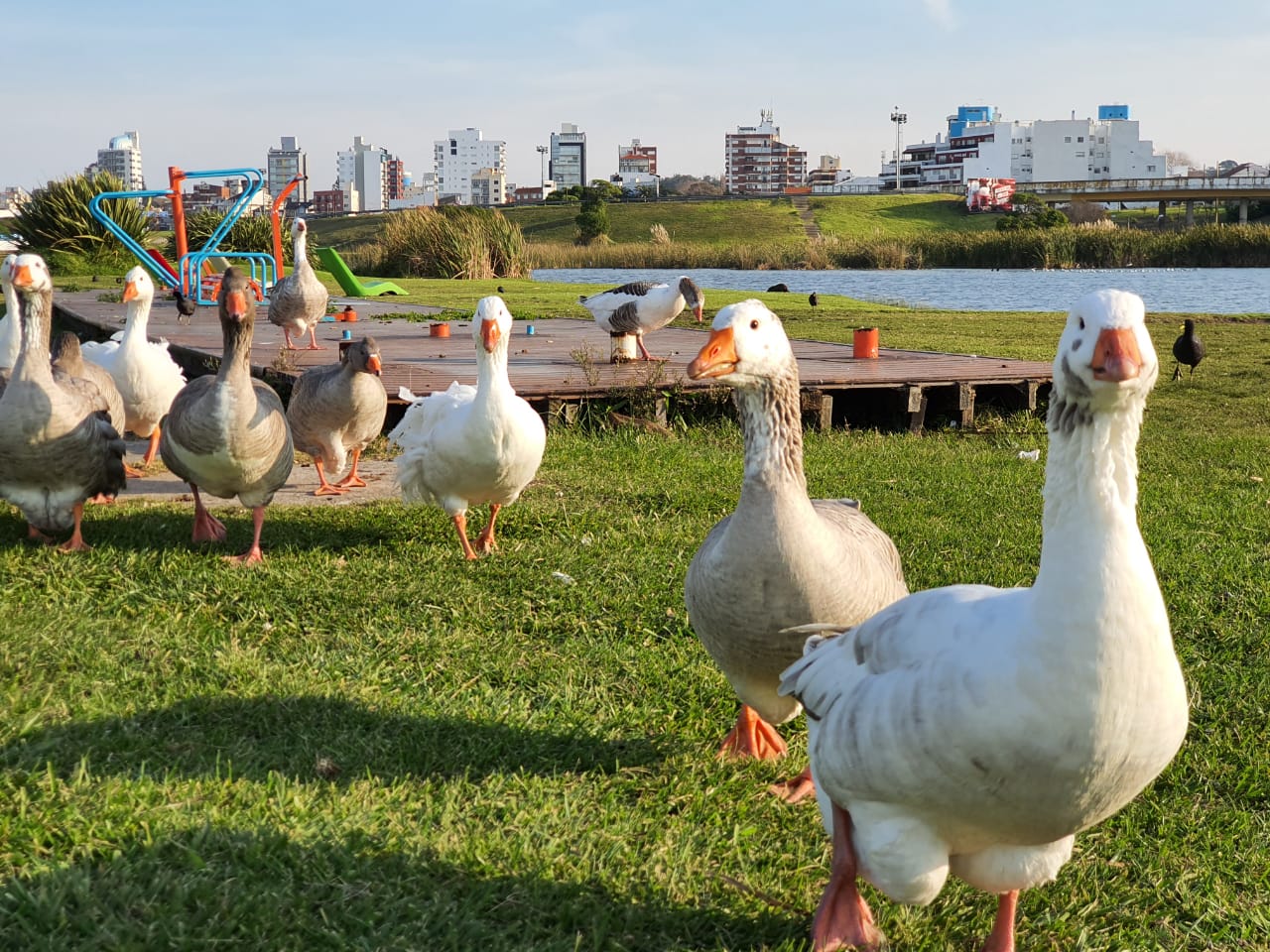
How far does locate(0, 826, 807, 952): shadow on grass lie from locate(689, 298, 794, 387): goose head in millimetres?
1641

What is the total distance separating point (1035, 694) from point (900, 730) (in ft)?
1.08

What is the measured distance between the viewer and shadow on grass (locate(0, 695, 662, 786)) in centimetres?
376

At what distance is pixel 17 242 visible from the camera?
30.6 metres

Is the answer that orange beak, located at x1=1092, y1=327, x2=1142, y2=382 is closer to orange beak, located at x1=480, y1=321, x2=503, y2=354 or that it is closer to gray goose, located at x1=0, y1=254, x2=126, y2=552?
orange beak, located at x1=480, y1=321, x2=503, y2=354

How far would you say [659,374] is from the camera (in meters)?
10.1

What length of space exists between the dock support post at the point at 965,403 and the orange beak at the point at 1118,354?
8.48m

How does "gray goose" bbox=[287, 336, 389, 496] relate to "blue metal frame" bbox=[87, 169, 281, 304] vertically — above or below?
below

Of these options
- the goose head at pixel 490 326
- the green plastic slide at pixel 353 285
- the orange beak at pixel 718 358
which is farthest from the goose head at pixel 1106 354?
the green plastic slide at pixel 353 285

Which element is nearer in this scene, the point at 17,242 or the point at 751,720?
the point at 751,720

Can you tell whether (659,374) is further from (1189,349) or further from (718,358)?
(1189,349)

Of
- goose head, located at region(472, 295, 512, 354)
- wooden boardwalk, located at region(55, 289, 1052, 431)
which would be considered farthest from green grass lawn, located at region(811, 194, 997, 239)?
goose head, located at region(472, 295, 512, 354)

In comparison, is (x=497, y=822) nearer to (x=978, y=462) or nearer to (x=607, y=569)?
(x=607, y=569)

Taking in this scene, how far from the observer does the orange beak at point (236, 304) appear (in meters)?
6.41

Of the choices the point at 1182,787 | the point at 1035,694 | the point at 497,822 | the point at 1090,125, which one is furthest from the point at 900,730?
the point at 1090,125
